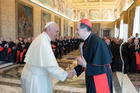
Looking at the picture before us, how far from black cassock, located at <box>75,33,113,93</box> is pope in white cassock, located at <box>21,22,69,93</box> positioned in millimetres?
452

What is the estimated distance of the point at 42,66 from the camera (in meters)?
1.95

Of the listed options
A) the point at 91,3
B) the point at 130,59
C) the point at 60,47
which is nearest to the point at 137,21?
the point at 130,59

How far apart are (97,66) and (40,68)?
2.95 feet

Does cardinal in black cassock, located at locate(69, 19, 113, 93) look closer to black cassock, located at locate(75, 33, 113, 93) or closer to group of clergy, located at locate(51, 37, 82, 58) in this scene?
black cassock, located at locate(75, 33, 113, 93)

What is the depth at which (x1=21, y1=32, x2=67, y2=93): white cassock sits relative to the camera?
6.44 ft

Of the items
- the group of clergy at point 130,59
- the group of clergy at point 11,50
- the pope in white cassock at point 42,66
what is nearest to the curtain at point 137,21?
the group of clergy at point 130,59

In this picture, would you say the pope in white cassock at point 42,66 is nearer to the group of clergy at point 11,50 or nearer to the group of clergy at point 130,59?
the group of clergy at point 130,59

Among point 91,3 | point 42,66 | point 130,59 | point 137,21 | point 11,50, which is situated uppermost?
point 91,3

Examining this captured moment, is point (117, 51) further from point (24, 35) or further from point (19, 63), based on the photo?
point (24, 35)

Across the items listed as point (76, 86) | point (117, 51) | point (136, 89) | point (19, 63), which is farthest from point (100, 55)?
point (19, 63)

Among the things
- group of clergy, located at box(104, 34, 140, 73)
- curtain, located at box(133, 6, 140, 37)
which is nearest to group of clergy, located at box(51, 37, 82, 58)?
group of clergy, located at box(104, 34, 140, 73)

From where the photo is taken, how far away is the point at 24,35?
32.5 feet

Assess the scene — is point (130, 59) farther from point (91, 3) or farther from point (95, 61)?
point (91, 3)

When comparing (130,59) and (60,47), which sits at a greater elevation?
(60,47)
